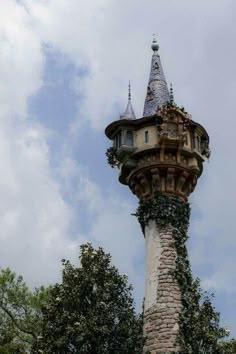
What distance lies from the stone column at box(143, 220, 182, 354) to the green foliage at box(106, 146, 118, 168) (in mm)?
2814

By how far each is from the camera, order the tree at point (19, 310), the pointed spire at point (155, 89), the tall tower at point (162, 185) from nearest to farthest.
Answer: the tall tower at point (162, 185) < the pointed spire at point (155, 89) < the tree at point (19, 310)

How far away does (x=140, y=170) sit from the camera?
64.5 ft

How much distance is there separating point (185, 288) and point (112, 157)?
5.27 meters

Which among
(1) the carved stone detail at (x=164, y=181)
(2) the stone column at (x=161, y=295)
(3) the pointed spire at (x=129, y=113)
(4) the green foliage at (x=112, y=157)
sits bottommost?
(2) the stone column at (x=161, y=295)

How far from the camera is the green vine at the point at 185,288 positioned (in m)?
17.3

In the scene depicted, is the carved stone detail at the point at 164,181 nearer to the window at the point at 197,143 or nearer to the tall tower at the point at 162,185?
the tall tower at the point at 162,185

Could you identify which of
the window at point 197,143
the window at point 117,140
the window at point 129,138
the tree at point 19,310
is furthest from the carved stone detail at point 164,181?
the tree at point 19,310

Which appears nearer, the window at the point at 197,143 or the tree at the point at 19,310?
the window at the point at 197,143

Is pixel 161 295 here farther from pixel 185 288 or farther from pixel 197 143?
pixel 197 143

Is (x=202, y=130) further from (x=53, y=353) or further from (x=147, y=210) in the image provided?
(x=53, y=353)

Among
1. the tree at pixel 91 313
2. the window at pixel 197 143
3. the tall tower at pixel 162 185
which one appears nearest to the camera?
the tall tower at pixel 162 185

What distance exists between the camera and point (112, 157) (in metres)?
20.9

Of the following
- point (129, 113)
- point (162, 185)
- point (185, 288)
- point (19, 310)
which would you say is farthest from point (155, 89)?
point (19, 310)

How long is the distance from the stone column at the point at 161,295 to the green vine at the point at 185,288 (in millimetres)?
157
